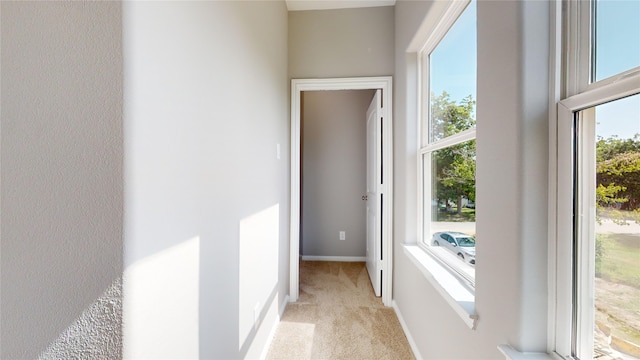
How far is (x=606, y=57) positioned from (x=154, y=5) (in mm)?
1142

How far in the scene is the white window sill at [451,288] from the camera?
1055mm

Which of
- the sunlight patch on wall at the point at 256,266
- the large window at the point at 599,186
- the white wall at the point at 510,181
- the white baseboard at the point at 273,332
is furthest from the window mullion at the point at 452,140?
the white baseboard at the point at 273,332

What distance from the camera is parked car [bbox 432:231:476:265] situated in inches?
49.8

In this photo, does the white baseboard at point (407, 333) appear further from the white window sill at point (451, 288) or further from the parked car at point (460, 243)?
the parked car at point (460, 243)

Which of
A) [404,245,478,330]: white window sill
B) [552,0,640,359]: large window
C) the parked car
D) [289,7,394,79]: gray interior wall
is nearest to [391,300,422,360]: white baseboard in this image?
[404,245,478,330]: white window sill

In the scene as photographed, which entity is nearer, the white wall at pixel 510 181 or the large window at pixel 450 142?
the white wall at pixel 510 181

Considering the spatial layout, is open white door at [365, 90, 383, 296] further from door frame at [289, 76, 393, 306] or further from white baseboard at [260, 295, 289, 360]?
white baseboard at [260, 295, 289, 360]

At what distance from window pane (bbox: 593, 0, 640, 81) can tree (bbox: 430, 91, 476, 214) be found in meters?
0.53

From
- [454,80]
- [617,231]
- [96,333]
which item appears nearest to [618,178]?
[617,231]

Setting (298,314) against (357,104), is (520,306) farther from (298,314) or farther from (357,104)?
(357,104)

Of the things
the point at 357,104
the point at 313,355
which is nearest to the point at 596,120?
the point at 313,355

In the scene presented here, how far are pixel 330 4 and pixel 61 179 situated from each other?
8.13 feet

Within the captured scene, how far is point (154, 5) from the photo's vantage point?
0.70 metres

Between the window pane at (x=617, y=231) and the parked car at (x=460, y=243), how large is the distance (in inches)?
22.1
